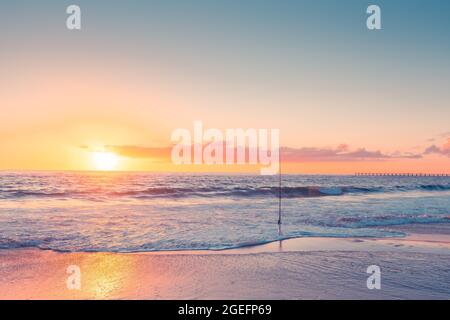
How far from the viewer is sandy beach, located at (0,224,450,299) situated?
742 centimetres

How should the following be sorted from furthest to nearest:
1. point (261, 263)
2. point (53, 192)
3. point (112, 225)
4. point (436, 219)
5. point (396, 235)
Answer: point (53, 192) < point (436, 219) < point (112, 225) < point (396, 235) < point (261, 263)

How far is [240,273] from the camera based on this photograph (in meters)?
8.84

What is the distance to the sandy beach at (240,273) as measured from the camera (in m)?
7.42

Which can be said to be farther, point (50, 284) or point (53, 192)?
point (53, 192)

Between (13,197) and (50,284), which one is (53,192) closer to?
(13,197)

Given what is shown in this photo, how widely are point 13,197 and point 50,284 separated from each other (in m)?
28.0

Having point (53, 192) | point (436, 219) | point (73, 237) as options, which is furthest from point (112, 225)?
point (53, 192)
